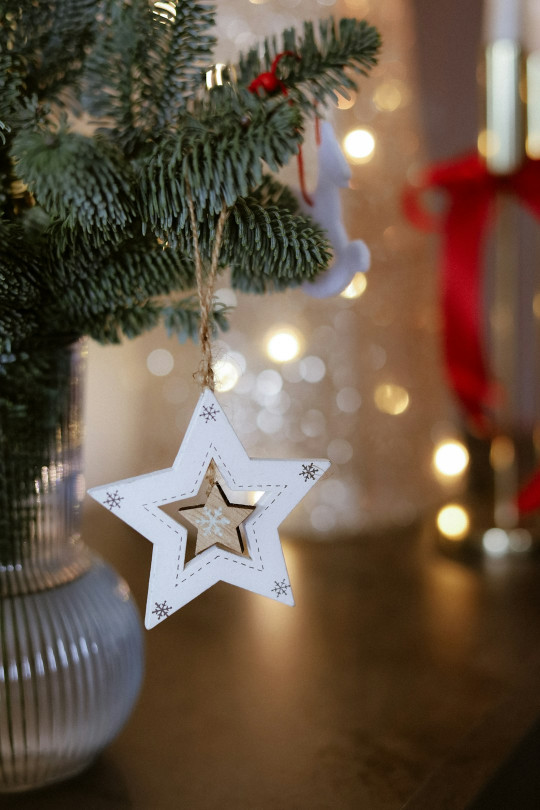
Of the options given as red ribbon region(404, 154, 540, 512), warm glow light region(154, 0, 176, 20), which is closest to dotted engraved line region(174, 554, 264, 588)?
warm glow light region(154, 0, 176, 20)

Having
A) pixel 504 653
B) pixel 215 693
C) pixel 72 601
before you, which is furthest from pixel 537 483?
pixel 72 601

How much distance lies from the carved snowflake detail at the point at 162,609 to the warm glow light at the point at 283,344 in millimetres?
509

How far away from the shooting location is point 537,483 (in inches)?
33.0

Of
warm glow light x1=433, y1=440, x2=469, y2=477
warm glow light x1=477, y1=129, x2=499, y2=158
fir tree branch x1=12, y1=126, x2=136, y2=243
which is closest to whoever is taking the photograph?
fir tree branch x1=12, y1=126, x2=136, y2=243

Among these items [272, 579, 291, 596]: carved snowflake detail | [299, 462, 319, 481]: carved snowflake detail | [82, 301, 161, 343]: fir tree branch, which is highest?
[82, 301, 161, 343]: fir tree branch

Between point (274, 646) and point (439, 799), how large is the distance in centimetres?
22

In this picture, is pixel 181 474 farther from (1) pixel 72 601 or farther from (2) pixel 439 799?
(2) pixel 439 799

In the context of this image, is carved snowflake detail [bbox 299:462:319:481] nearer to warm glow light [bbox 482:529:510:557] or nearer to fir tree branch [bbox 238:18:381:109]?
fir tree branch [bbox 238:18:381:109]

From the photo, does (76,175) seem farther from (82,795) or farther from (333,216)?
(82,795)

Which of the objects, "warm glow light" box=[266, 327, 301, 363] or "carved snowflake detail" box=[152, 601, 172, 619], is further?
"warm glow light" box=[266, 327, 301, 363]

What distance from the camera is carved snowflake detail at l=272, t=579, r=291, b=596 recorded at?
0.38m

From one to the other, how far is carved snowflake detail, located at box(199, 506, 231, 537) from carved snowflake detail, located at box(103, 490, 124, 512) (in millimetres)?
42

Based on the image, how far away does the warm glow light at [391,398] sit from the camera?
0.90m

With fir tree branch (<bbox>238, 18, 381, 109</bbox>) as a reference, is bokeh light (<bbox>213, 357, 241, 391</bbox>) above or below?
below
